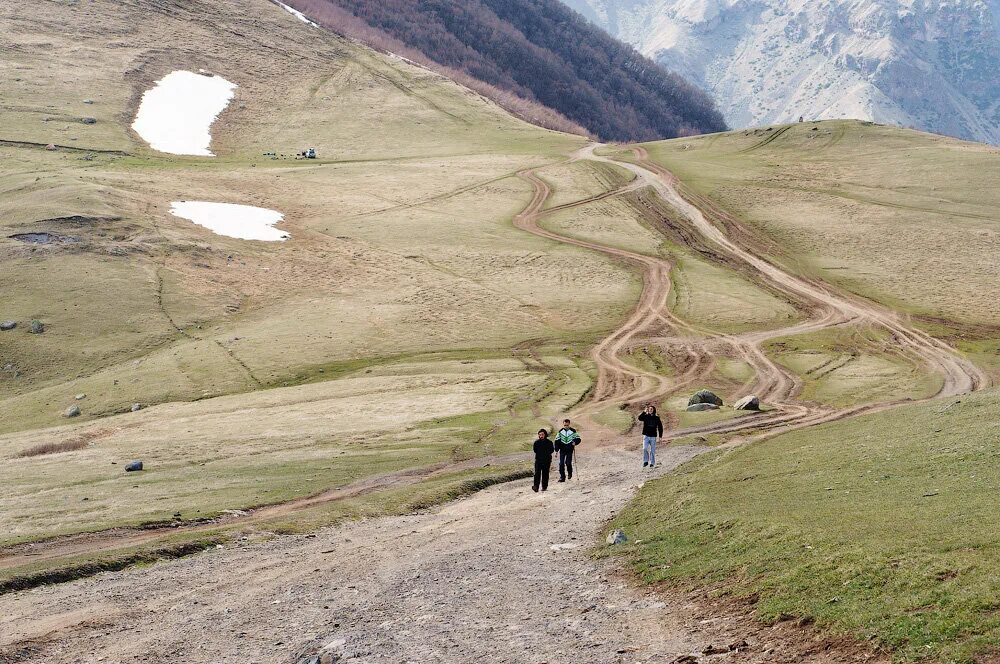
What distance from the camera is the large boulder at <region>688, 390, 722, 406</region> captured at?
55.1 metres

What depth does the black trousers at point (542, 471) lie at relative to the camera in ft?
117

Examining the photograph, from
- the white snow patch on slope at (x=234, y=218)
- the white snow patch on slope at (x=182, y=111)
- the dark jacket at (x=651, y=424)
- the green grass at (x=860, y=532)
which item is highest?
the white snow patch on slope at (x=182, y=111)

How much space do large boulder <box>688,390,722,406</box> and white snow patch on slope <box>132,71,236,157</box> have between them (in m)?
113

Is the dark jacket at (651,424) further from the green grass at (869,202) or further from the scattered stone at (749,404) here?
the green grass at (869,202)

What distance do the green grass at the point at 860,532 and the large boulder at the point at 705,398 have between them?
19.2m

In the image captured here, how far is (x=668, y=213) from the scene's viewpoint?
116 meters

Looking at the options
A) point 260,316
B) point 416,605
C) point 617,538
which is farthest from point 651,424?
point 260,316

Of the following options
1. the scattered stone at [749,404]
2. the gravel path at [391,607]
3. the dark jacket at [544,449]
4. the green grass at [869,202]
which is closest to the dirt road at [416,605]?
the gravel path at [391,607]

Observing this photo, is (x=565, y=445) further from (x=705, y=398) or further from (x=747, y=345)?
(x=747, y=345)

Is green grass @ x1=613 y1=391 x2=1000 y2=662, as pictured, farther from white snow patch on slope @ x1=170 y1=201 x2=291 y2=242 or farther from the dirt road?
white snow patch on slope @ x1=170 y1=201 x2=291 y2=242

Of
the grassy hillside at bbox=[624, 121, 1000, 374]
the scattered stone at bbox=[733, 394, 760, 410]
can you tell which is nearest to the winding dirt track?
the scattered stone at bbox=[733, 394, 760, 410]

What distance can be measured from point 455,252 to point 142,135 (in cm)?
7917

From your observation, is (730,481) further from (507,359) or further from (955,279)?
(955,279)

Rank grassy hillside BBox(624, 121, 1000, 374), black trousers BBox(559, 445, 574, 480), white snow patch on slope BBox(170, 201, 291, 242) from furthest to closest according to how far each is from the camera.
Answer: white snow patch on slope BBox(170, 201, 291, 242)
grassy hillside BBox(624, 121, 1000, 374)
black trousers BBox(559, 445, 574, 480)
